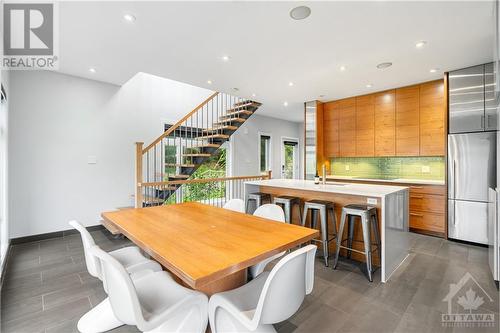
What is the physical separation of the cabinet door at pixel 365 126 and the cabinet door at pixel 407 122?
485mm

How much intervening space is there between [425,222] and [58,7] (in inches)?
234

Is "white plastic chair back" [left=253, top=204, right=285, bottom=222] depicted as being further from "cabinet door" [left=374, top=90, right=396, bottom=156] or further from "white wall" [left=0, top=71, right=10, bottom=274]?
"cabinet door" [left=374, top=90, right=396, bottom=156]

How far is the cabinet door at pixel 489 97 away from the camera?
3.45 meters

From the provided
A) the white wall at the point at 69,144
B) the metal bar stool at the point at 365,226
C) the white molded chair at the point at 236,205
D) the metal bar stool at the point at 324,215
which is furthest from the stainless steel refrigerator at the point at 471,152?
the white wall at the point at 69,144

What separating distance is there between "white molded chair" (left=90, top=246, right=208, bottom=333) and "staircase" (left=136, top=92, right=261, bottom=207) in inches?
113

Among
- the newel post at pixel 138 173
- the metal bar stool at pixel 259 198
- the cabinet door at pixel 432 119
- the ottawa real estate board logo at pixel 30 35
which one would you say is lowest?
the metal bar stool at pixel 259 198

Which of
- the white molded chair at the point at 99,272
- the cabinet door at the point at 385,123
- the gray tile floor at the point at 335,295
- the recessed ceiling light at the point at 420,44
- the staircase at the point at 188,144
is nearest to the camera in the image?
the white molded chair at the point at 99,272

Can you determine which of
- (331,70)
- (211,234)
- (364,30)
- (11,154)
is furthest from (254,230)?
(11,154)

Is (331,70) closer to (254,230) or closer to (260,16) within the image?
(260,16)

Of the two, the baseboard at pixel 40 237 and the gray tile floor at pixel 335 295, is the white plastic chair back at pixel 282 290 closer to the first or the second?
the gray tile floor at pixel 335 295

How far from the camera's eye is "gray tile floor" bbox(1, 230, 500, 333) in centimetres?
187

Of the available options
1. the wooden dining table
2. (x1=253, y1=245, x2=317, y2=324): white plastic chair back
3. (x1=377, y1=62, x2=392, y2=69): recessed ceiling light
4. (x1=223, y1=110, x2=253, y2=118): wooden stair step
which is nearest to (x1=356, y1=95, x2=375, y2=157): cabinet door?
(x1=377, y1=62, x2=392, y2=69): recessed ceiling light

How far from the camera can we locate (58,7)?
226 cm

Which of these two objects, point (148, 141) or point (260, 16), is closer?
point (260, 16)
